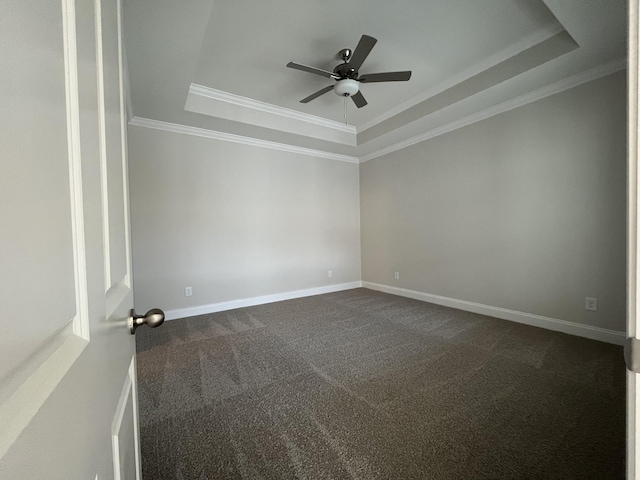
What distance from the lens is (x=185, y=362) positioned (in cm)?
219

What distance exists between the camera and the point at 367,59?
256 cm

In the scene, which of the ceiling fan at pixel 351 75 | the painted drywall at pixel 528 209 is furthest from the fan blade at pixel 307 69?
the painted drywall at pixel 528 209

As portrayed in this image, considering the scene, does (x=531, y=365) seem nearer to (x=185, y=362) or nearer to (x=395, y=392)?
(x=395, y=392)

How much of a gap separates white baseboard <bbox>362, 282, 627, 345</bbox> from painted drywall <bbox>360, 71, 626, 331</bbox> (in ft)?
0.19

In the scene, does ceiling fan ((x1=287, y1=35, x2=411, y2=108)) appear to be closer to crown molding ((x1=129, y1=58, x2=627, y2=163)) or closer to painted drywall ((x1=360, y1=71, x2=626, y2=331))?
crown molding ((x1=129, y1=58, x2=627, y2=163))

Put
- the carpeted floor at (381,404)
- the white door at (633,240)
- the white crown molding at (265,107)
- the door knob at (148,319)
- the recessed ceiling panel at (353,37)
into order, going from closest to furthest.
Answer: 1. the white door at (633,240)
2. the door knob at (148,319)
3. the carpeted floor at (381,404)
4. the recessed ceiling panel at (353,37)
5. the white crown molding at (265,107)

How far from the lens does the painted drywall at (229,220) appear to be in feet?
10.4

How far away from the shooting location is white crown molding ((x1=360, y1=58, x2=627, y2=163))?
2.31 meters

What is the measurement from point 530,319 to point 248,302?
12.0 feet

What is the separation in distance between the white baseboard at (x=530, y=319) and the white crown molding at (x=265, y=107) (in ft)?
9.62

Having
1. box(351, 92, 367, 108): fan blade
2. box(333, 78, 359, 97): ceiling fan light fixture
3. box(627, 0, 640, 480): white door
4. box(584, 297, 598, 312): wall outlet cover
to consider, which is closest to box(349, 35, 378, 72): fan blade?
box(333, 78, 359, 97): ceiling fan light fixture

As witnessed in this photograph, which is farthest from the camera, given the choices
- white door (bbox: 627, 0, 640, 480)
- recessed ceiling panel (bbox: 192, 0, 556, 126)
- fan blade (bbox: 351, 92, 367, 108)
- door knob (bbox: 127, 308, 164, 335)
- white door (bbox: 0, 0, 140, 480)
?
fan blade (bbox: 351, 92, 367, 108)

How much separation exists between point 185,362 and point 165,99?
8.75 feet

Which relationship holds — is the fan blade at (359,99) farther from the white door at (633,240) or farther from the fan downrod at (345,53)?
the white door at (633,240)
